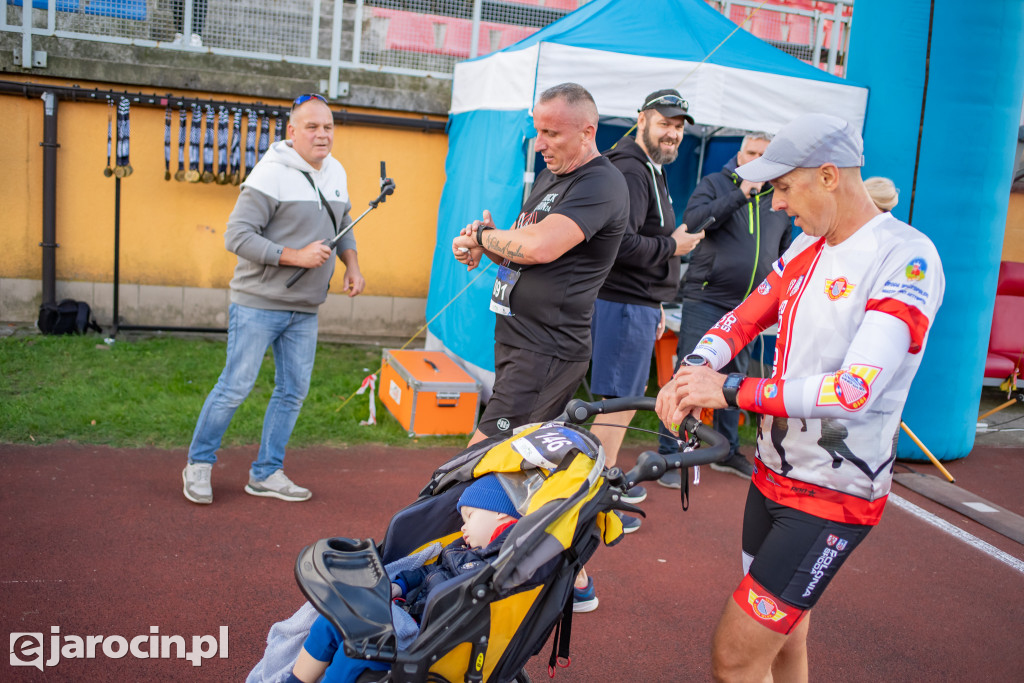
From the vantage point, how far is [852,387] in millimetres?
2047

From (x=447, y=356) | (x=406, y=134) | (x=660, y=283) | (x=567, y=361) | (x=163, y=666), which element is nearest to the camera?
(x=163, y=666)

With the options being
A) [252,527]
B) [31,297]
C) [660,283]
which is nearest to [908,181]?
[660,283]

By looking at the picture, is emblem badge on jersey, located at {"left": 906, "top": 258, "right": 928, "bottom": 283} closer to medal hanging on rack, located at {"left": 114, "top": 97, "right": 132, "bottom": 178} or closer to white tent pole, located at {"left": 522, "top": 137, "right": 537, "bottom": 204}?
white tent pole, located at {"left": 522, "top": 137, "right": 537, "bottom": 204}

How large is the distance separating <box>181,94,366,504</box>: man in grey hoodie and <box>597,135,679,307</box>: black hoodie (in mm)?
1558

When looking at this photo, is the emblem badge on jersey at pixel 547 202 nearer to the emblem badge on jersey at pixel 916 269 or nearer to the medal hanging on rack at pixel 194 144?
the emblem badge on jersey at pixel 916 269

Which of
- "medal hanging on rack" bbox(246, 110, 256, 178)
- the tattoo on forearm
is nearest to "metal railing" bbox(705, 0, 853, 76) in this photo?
"medal hanging on rack" bbox(246, 110, 256, 178)

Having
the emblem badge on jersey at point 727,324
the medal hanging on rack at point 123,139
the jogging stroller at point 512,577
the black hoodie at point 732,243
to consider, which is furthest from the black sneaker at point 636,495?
the medal hanging on rack at point 123,139

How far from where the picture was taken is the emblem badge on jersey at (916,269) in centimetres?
212

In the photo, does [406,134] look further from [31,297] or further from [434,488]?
[434,488]

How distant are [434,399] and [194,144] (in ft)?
13.3

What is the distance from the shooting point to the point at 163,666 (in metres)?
3.07

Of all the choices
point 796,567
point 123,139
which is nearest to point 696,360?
point 796,567

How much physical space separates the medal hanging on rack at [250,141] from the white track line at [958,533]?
6.40 m

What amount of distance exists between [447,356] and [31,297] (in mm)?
4484
